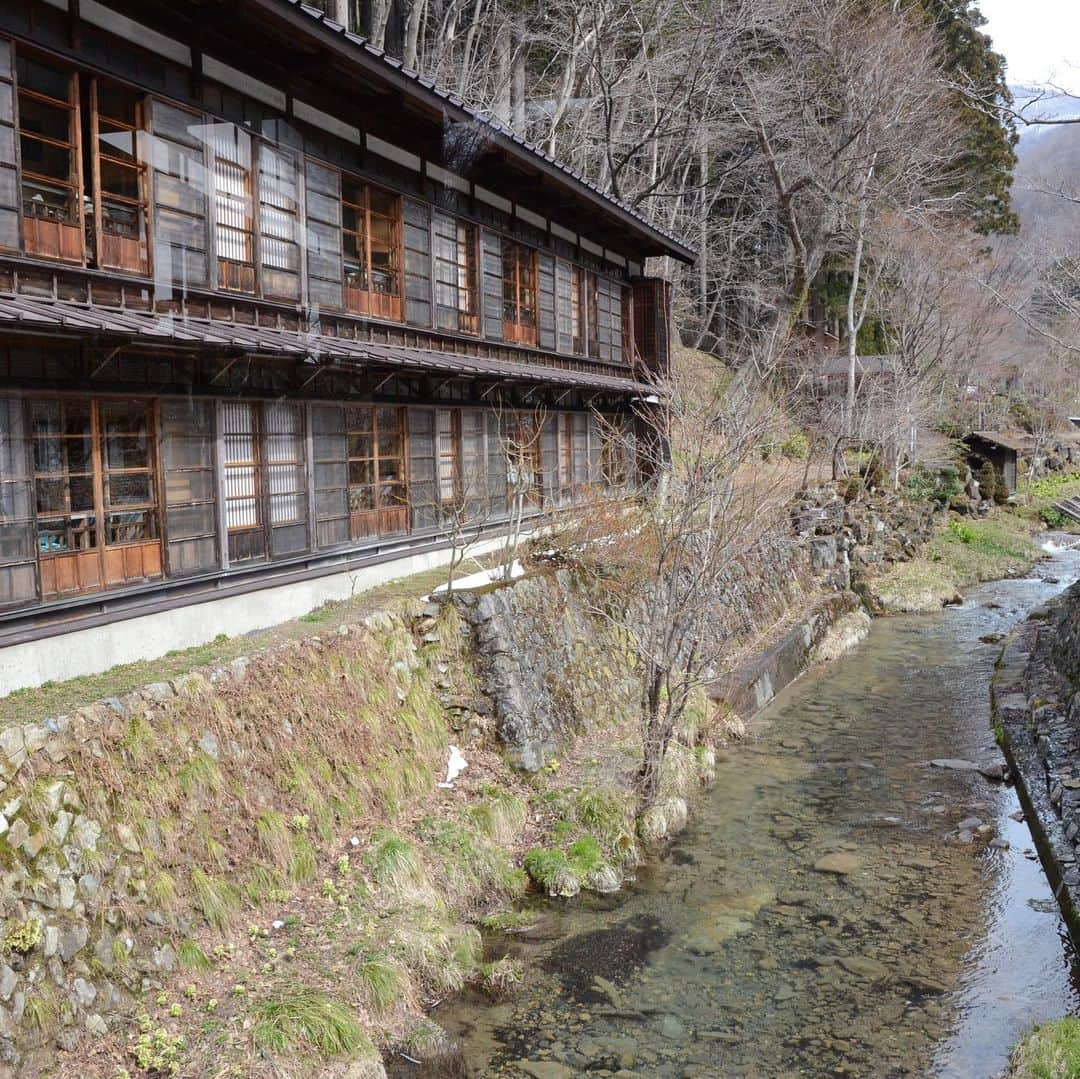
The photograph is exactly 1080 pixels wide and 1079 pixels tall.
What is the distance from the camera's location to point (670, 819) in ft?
39.8

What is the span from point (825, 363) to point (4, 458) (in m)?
31.0

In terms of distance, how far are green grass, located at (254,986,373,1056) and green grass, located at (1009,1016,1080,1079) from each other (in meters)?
5.18

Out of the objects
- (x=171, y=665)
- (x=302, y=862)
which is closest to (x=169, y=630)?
(x=171, y=665)

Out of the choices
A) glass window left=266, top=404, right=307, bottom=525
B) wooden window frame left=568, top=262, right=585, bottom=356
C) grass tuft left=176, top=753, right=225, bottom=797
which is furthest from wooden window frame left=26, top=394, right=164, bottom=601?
wooden window frame left=568, top=262, right=585, bottom=356

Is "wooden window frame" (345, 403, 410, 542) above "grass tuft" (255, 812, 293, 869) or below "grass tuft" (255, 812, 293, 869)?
above

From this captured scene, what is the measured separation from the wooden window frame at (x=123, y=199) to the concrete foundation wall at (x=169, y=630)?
3.93 m

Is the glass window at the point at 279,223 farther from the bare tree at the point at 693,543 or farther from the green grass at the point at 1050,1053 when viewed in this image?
the green grass at the point at 1050,1053

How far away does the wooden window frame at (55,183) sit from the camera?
9.36m

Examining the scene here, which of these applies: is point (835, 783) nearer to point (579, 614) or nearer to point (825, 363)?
point (579, 614)

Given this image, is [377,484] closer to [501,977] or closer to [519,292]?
[519,292]

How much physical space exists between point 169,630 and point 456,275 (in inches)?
351

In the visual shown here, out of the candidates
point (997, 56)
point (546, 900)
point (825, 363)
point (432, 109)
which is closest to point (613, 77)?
point (825, 363)

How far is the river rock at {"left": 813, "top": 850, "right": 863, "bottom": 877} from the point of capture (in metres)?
11.1

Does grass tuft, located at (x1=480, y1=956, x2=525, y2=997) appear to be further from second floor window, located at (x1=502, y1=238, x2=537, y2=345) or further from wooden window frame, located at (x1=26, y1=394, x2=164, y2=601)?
second floor window, located at (x1=502, y1=238, x2=537, y2=345)
